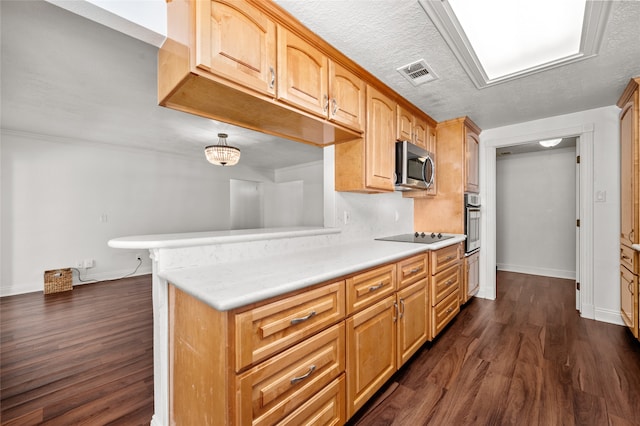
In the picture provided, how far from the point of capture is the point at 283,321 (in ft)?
3.44

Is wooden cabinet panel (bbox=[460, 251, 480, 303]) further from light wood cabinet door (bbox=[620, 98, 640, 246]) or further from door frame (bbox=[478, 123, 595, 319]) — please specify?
light wood cabinet door (bbox=[620, 98, 640, 246])

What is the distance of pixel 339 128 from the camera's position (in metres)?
1.86

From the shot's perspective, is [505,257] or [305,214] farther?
[305,214]

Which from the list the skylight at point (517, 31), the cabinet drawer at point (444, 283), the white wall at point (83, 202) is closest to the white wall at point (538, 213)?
the cabinet drawer at point (444, 283)

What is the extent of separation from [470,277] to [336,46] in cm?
291

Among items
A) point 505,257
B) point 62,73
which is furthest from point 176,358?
point 505,257

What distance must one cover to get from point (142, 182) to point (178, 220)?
0.97 meters

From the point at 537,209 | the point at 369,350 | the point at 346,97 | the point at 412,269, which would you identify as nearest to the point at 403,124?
the point at 346,97

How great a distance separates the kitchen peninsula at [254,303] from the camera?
3.06 feet

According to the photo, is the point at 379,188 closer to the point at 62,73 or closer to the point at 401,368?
the point at 401,368

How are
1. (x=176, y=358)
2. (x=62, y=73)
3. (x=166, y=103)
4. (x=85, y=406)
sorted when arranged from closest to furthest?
1. (x=176, y=358)
2. (x=166, y=103)
3. (x=85, y=406)
4. (x=62, y=73)

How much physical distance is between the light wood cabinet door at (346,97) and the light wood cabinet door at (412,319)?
125 cm

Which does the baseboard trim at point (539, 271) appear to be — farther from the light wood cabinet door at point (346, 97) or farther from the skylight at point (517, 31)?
the light wood cabinet door at point (346, 97)

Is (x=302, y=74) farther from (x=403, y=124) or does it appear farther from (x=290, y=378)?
(x=290, y=378)
